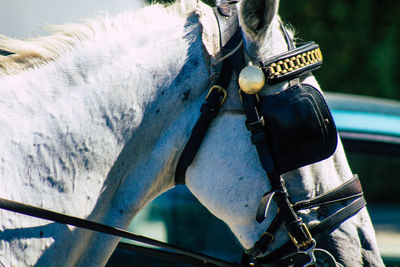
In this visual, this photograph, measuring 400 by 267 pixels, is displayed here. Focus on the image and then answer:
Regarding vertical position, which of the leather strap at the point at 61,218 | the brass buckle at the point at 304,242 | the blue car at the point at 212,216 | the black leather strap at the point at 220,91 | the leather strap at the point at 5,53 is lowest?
the blue car at the point at 212,216

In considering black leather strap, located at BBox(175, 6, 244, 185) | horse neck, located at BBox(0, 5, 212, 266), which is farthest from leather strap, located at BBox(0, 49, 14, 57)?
black leather strap, located at BBox(175, 6, 244, 185)

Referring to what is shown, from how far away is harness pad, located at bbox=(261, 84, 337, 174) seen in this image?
154cm

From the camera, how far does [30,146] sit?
1.55 meters

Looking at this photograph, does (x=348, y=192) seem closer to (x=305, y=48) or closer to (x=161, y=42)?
(x=305, y=48)

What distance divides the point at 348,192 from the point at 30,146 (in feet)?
3.53

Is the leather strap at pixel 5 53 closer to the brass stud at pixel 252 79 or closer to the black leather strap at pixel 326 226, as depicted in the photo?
the brass stud at pixel 252 79

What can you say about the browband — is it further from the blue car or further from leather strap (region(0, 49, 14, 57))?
the blue car

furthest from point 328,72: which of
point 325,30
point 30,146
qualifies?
point 30,146

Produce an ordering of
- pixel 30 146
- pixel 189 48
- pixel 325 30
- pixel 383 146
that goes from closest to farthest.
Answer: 1. pixel 30 146
2. pixel 189 48
3. pixel 383 146
4. pixel 325 30

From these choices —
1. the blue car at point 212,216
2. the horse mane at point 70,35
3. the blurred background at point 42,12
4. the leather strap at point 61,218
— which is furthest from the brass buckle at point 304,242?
the blue car at point 212,216

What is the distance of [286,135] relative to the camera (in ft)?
5.08

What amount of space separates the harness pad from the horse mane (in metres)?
0.53

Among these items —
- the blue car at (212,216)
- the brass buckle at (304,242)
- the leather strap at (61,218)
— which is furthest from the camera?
the blue car at (212,216)

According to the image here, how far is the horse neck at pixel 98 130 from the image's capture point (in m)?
1.55
